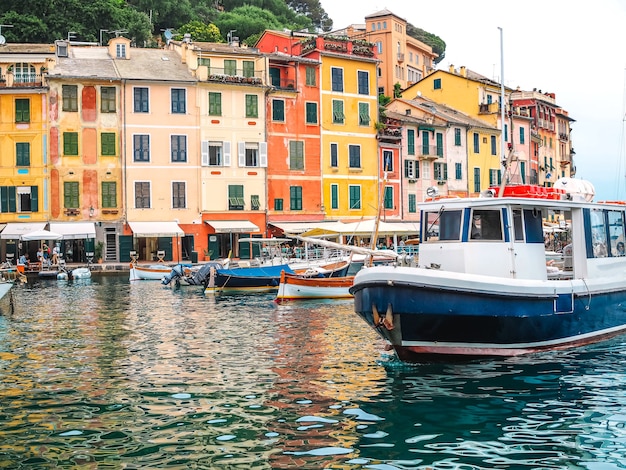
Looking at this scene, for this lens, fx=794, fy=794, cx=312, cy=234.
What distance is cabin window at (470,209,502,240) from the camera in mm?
15703

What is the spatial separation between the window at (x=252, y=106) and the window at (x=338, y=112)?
20.2 feet

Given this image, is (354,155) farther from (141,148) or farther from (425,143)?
(141,148)

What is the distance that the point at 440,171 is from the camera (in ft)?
210

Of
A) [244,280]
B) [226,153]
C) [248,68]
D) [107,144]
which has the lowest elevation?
[244,280]

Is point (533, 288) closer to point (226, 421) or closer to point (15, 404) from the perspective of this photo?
point (226, 421)

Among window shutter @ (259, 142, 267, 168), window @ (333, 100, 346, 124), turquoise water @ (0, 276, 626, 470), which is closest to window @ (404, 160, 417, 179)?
window @ (333, 100, 346, 124)

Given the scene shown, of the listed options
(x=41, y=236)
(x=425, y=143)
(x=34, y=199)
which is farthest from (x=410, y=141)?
(x=41, y=236)

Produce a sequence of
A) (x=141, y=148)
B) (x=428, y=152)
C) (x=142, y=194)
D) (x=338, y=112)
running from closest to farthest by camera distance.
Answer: (x=142, y=194) < (x=141, y=148) < (x=338, y=112) < (x=428, y=152)

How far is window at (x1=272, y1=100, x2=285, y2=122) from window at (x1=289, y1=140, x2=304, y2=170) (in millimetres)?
1790

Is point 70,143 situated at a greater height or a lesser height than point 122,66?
lesser

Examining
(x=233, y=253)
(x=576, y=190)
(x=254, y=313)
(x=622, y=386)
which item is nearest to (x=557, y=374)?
(x=622, y=386)

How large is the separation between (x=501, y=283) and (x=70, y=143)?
40629 mm

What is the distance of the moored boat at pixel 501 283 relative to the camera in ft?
46.1

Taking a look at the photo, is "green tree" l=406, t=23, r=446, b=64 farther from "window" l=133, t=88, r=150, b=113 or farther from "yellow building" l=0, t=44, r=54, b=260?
"yellow building" l=0, t=44, r=54, b=260
